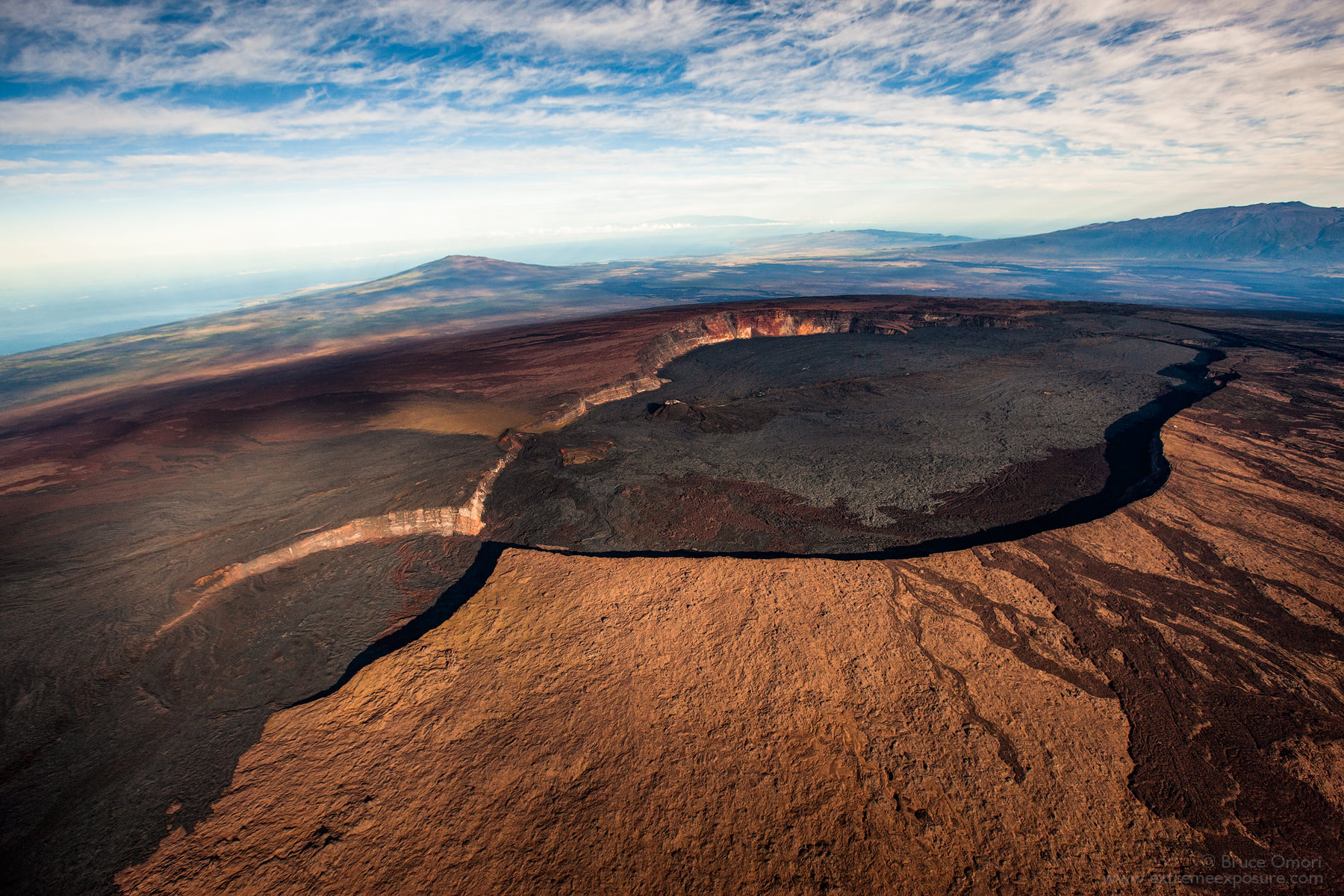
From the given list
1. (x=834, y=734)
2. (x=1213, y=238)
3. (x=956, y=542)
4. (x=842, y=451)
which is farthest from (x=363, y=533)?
(x=1213, y=238)

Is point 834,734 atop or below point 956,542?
below

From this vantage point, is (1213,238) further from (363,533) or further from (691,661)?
(363,533)

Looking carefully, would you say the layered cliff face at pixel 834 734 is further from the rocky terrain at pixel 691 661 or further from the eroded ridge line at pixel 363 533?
the eroded ridge line at pixel 363 533

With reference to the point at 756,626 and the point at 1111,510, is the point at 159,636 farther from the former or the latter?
the point at 1111,510

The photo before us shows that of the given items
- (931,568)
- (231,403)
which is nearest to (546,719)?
(931,568)

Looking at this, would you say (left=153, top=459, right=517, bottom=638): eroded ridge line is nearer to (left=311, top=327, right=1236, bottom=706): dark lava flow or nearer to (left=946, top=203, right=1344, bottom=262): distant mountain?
(left=311, top=327, right=1236, bottom=706): dark lava flow

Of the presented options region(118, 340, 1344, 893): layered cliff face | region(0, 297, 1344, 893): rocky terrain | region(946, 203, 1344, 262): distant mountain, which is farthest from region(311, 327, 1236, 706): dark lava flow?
region(946, 203, 1344, 262): distant mountain
